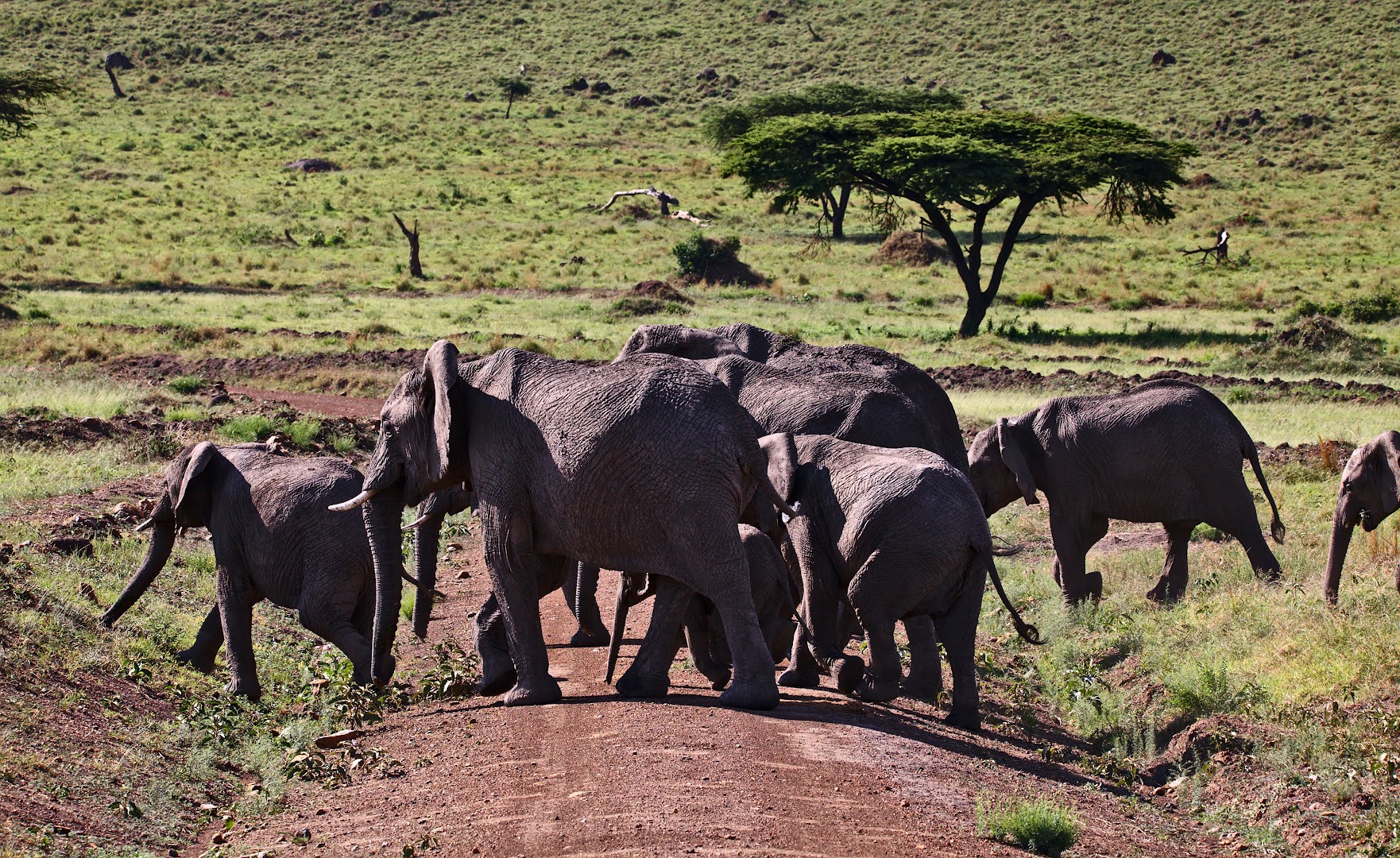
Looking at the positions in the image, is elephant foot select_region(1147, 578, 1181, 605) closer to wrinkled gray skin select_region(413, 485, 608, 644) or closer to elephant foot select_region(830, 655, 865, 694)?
elephant foot select_region(830, 655, 865, 694)

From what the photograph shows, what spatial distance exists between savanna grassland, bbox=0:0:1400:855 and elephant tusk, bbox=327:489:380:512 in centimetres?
115

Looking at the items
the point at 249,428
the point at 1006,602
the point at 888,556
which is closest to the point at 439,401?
the point at 888,556

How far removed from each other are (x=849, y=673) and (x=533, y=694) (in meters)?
2.06

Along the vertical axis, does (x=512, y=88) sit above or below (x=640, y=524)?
above

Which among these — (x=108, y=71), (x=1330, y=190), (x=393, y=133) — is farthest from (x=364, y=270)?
(x=108, y=71)

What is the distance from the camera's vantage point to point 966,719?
9.58 meters

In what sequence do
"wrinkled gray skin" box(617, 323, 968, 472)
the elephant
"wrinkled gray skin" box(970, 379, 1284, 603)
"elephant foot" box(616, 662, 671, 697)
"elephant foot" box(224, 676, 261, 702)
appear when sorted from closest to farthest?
the elephant < "elephant foot" box(616, 662, 671, 697) < "elephant foot" box(224, 676, 261, 702) < "wrinkled gray skin" box(617, 323, 968, 472) < "wrinkled gray skin" box(970, 379, 1284, 603)

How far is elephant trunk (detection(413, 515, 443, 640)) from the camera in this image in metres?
10.5

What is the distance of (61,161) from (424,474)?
64.1m

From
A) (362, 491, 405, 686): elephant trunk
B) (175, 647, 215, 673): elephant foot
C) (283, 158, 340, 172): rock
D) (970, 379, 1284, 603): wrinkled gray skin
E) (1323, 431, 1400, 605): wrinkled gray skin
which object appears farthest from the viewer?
(283, 158, 340, 172): rock

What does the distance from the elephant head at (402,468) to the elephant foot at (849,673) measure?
8.80ft

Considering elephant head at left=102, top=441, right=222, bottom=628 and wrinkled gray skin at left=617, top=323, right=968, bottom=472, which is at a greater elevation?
wrinkled gray skin at left=617, top=323, right=968, bottom=472

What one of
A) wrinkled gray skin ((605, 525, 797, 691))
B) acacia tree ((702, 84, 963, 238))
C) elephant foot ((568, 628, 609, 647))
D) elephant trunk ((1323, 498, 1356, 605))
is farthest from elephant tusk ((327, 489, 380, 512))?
acacia tree ((702, 84, 963, 238))

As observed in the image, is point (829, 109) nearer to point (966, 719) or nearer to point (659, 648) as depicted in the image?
point (966, 719)
